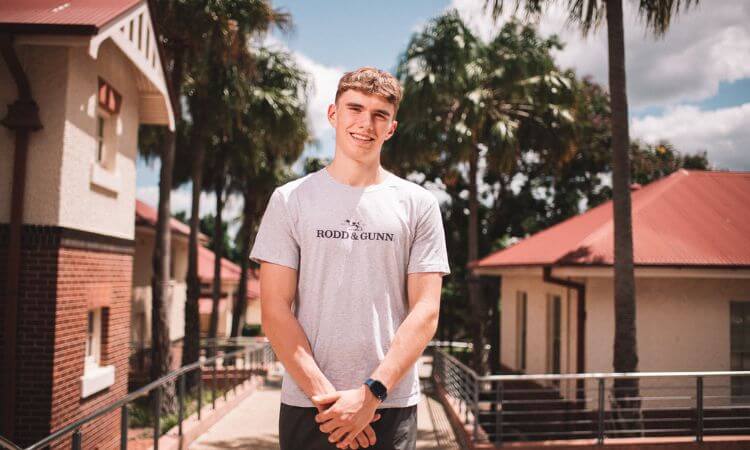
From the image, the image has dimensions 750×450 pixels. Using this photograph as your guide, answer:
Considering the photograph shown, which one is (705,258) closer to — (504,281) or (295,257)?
(504,281)

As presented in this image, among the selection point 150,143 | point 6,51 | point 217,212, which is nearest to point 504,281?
point 150,143

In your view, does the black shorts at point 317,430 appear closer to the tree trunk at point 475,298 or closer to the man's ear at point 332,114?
the man's ear at point 332,114

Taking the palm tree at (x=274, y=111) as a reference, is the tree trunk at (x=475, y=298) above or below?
below

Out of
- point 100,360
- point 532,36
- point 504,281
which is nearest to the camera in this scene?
point 100,360

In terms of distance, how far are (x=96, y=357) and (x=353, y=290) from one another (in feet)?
27.1

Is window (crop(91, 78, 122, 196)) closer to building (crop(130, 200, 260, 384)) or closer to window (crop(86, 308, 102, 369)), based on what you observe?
window (crop(86, 308, 102, 369))

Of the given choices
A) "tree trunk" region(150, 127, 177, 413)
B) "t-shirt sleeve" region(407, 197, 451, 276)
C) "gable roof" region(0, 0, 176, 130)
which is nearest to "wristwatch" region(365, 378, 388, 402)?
"t-shirt sleeve" region(407, 197, 451, 276)

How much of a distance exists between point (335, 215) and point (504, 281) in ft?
55.5

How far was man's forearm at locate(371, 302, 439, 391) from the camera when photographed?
2.15m

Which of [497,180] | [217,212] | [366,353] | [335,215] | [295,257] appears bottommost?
[366,353]

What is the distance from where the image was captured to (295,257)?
228 cm

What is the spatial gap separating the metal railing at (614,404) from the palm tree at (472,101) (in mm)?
3047

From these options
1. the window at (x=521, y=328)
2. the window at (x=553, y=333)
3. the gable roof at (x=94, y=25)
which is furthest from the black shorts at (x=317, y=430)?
the window at (x=521, y=328)

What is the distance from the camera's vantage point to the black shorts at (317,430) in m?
2.22
